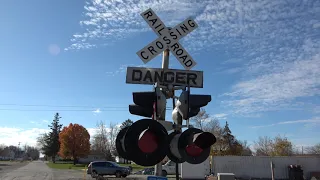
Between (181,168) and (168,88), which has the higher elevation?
(168,88)

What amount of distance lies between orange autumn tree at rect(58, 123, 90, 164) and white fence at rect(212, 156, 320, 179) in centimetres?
5638

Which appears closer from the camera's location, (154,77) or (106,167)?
(154,77)

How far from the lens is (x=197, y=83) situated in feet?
16.0

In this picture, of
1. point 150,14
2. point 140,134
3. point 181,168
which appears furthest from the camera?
point 181,168

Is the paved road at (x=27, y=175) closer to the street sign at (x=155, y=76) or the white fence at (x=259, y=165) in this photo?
the white fence at (x=259, y=165)

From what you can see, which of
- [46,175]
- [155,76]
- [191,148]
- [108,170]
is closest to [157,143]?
[191,148]

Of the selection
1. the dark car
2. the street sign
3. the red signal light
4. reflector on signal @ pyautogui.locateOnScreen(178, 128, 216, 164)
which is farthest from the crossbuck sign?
the dark car

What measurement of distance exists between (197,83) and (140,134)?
157cm

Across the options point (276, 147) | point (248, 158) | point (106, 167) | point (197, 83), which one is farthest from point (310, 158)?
point (276, 147)

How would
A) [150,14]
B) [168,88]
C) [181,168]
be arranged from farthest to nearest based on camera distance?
[181,168] < [150,14] < [168,88]

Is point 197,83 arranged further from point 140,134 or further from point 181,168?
point 181,168

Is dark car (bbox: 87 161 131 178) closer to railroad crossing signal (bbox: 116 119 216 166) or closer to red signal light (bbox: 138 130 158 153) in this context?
railroad crossing signal (bbox: 116 119 216 166)

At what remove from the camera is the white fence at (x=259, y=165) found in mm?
33344

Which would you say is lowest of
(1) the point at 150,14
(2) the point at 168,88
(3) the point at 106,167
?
(3) the point at 106,167
